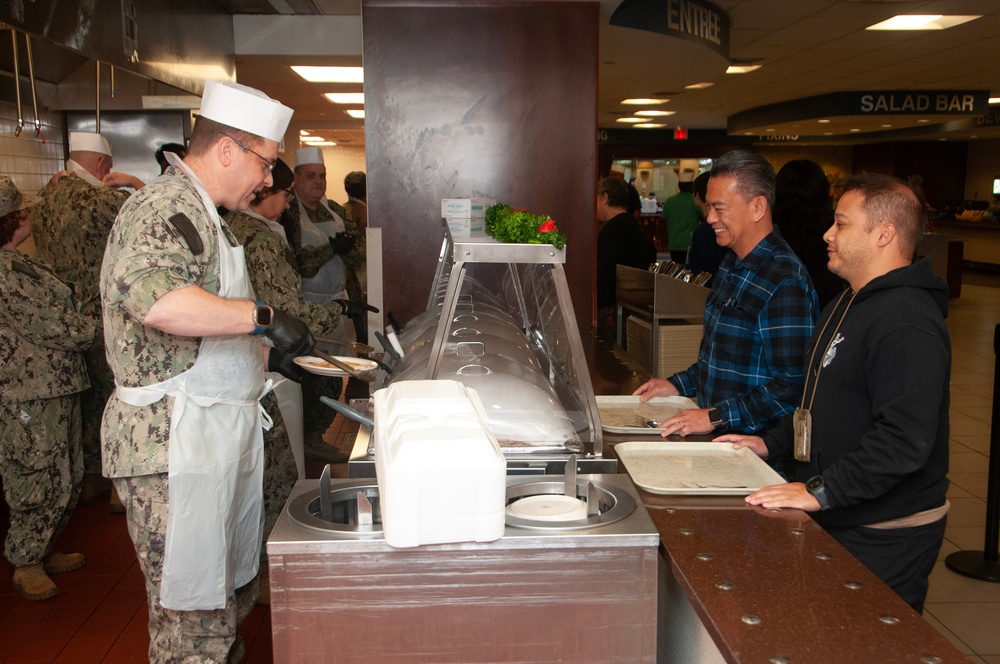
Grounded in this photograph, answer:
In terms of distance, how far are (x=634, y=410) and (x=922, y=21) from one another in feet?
19.6

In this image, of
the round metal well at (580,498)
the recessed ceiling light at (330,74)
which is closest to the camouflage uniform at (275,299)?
the round metal well at (580,498)

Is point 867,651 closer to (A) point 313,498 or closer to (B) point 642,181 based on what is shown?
(A) point 313,498

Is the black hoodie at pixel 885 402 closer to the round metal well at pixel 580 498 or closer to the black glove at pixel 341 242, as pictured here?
the round metal well at pixel 580 498

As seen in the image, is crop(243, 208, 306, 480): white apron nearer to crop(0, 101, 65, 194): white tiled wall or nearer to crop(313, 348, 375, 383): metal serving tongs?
crop(313, 348, 375, 383): metal serving tongs

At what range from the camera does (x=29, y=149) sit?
19.4ft

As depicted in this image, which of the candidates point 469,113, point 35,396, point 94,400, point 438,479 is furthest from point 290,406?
point 438,479

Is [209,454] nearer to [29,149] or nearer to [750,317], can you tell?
[750,317]

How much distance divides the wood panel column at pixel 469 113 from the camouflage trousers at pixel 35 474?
1724 mm

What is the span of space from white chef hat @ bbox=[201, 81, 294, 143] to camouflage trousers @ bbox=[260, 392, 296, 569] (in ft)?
4.49

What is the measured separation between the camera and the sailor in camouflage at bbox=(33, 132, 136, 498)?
4.36 metres

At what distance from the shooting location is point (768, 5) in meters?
6.05

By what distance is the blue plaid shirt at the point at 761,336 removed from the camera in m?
2.33

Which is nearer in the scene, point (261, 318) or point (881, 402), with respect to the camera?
Answer: point (881, 402)

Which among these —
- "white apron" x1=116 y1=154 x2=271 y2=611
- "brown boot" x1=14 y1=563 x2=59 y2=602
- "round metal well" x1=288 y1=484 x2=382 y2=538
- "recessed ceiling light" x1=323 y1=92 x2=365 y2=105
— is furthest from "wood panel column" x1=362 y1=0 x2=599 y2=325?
"recessed ceiling light" x1=323 y1=92 x2=365 y2=105
